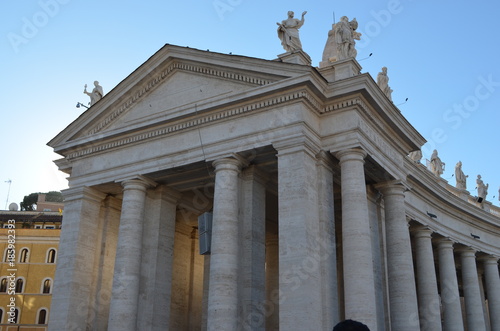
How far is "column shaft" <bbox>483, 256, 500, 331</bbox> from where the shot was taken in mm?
38406

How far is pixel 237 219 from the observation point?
23.2 meters

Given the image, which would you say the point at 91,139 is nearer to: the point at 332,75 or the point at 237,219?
the point at 237,219

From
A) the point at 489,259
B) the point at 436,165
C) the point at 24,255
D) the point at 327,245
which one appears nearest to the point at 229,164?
the point at 327,245

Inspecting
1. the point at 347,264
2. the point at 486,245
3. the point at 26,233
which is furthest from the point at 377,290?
the point at 26,233

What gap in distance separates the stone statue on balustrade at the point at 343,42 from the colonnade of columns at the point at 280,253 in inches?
196

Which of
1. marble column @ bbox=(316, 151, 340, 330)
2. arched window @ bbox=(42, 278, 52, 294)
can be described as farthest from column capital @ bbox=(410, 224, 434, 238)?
arched window @ bbox=(42, 278, 52, 294)

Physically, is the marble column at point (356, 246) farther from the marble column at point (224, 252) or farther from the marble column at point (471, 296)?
the marble column at point (471, 296)

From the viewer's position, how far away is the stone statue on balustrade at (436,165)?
40406 mm

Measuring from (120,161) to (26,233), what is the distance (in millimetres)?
36270

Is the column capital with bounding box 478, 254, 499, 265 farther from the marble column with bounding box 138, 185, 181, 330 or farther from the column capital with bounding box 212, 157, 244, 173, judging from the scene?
the column capital with bounding box 212, 157, 244, 173

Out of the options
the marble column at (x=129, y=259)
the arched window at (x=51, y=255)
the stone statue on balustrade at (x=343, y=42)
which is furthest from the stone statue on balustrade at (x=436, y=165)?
the arched window at (x=51, y=255)

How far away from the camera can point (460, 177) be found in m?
43.0

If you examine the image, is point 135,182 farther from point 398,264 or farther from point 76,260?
point 398,264

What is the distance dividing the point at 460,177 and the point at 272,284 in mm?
19913
